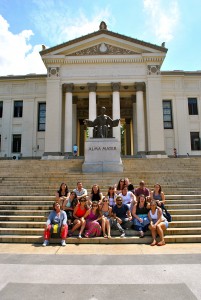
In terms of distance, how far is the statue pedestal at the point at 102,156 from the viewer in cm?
1562

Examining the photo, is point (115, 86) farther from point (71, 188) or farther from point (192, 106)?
point (71, 188)

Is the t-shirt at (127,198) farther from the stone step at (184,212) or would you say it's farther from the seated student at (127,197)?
the stone step at (184,212)

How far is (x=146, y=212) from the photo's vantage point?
25.4ft

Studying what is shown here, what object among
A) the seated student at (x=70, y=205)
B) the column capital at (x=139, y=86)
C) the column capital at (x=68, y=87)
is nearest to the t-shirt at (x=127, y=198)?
the seated student at (x=70, y=205)

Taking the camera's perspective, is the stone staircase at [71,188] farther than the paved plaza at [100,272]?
Yes

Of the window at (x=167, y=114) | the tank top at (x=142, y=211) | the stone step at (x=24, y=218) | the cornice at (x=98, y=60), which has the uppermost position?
the cornice at (x=98, y=60)

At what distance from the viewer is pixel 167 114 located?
33.4 m

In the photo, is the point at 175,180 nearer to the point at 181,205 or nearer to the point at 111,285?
the point at 181,205

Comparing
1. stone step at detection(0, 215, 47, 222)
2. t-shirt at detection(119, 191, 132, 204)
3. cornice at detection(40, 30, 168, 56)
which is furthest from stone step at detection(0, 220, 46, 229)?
cornice at detection(40, 30, 168, 56)

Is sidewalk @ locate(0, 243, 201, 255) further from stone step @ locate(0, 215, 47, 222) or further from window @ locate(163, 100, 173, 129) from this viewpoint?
window @ locate(163, 100, 173, 129)

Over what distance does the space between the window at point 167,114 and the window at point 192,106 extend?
2.39 m

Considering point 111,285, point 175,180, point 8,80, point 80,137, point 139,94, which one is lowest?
point 111,285

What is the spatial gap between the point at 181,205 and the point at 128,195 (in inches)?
82.9

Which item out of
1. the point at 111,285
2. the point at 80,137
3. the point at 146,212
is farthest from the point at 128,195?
the point at 80,137
